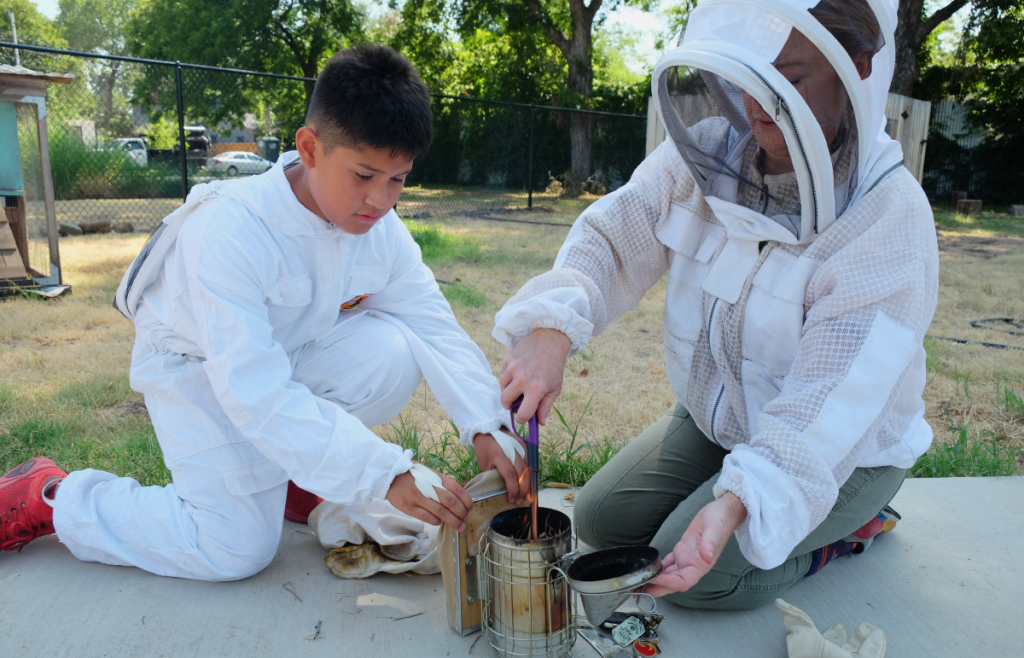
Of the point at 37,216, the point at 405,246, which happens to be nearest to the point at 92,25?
the point at 37,216

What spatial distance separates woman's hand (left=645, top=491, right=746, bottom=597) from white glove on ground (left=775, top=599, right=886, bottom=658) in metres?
0.45

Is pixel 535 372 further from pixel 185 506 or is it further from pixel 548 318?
pixel 185 506

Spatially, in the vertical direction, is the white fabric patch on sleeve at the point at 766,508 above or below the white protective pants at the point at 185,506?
above

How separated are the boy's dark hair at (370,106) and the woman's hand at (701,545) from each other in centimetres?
122

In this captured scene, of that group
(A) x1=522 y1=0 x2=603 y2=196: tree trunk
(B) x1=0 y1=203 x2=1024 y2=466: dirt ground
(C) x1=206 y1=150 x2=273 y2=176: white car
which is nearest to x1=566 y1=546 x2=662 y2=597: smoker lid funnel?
(B) x1=0 y1=203 x2=1024 y2=466: dirt ground

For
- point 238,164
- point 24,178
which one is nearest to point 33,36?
point 238,164

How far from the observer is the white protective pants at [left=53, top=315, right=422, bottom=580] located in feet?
6.98

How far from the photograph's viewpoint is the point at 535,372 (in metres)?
1.89

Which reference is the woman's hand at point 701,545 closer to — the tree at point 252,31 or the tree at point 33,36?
the tree at point 252,31

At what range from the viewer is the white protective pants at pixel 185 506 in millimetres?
2129

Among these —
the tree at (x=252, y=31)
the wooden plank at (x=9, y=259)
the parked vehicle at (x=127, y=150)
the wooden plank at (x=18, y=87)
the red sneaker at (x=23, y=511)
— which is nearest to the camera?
the red sneaker at (x=23, y=511)

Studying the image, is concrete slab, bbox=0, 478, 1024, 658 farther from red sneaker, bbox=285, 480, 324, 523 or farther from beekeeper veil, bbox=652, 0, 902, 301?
beekeeper veil, bbox=652, 0, 902, 301

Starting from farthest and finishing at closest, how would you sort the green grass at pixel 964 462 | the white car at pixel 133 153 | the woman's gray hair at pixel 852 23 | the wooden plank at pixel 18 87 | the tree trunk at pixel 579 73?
1. the tree trunk at pixel 579 73
2. the white car at pixel 133 153
3. the wooden plank at pixel 18 87
4. the green grass at pixel 964 462
5. the woman's gray hair at pixel 852 23

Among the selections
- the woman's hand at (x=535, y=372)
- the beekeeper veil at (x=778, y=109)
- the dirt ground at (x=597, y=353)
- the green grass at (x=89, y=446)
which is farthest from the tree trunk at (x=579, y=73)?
the woman's hand at (x=535, y=372)
